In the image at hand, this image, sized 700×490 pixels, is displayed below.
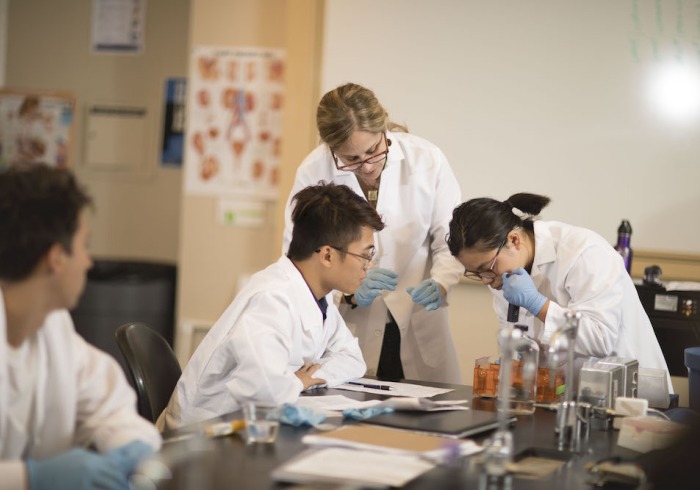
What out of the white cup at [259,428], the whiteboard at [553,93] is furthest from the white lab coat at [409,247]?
the white cup at [259,428]

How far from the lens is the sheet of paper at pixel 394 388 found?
210 cm

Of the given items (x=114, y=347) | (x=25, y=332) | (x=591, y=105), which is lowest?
(x=114, y=347)

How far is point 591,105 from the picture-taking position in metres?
3.56

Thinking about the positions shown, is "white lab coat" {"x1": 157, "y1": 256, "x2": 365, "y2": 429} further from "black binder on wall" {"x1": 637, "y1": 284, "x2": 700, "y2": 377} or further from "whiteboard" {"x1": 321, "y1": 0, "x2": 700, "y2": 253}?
"whiteboard" {"x1": 321, "y1": 0, "x2": 700, "y2": 253}

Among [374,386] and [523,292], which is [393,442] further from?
[523,292]

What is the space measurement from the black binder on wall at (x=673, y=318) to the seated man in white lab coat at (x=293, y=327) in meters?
1.09

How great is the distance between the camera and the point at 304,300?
6.86 ft

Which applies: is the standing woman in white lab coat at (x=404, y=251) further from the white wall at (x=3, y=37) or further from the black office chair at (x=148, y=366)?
the white wall at (x=3, y=37)

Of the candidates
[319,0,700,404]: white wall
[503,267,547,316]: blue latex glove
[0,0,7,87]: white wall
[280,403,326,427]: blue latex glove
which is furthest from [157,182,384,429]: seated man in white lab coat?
[0,0,7,87]: white wall

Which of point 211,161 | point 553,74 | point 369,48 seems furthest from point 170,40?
point 553,74

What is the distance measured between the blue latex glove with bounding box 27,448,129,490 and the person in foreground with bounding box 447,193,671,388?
1261 mm

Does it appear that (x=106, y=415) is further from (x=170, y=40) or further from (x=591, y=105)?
(x=170, y=40)

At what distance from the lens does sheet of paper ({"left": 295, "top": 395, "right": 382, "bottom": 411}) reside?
186 centimetres

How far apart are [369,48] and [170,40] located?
1.53m
